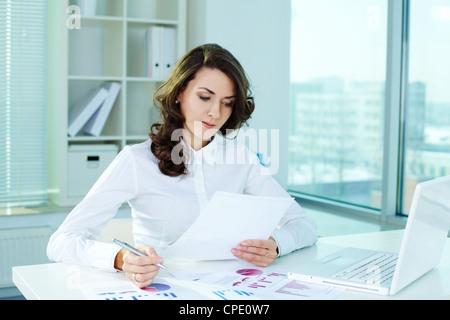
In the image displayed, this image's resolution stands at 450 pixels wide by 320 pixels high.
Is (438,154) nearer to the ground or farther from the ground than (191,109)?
nearer to the ground

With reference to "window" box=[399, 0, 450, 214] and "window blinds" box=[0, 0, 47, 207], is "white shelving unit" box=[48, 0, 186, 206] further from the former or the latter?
"window" box=[399, 0, 450, 214]

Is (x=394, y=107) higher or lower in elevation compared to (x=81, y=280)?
higher

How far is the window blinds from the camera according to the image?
330cm

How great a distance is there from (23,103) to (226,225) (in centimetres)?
231

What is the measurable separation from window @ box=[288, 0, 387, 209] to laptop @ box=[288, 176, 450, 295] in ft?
6.67

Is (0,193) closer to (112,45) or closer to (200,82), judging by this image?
(112,45)

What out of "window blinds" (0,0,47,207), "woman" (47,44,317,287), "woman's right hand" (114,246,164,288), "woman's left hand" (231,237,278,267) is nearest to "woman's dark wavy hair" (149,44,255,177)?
"woman" (47,44,317,287)

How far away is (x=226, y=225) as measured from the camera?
146 centimetres

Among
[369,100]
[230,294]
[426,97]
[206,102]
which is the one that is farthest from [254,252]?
[369,100]

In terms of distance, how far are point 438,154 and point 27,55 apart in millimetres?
2394

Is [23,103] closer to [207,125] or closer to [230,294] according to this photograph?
[207,125]

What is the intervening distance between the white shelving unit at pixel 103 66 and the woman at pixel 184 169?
1532mm
